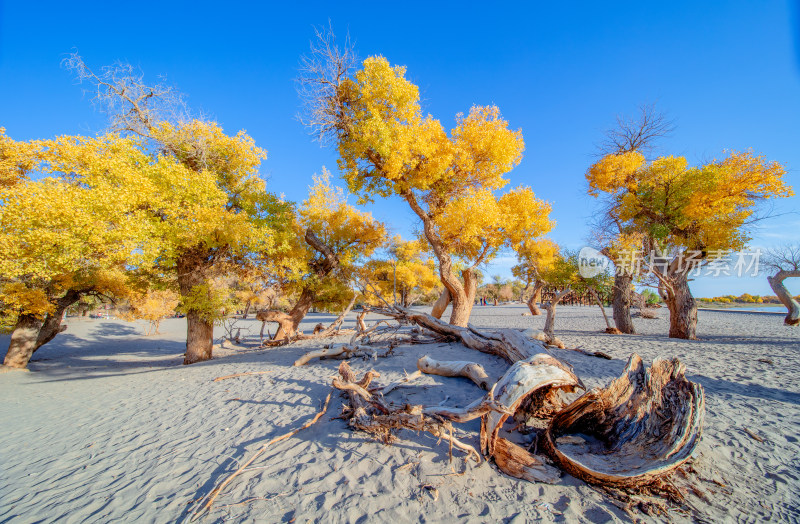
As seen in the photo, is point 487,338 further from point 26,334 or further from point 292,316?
point 26,334

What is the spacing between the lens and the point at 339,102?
9.92 metres

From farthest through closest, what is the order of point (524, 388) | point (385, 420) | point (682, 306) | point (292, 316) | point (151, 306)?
point (151, 306), point (292, 316), point (682, 306), point (385, 420), point (524, 388)

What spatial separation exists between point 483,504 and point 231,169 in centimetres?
1340

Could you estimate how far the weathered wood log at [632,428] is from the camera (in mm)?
2635

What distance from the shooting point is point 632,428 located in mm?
3277

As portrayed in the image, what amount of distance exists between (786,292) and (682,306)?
6412mm

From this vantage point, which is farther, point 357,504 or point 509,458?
point 509,458

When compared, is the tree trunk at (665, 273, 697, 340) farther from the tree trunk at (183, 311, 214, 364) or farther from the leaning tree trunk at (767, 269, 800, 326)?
the tree trunk at (183, 311, 214, 364)

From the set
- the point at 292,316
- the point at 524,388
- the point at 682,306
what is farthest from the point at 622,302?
the point at 292,316

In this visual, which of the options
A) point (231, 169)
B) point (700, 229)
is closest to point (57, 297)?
point (231, 169)

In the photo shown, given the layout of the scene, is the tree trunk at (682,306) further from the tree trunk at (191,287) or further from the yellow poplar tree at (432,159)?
the tree trunk at (191,287)

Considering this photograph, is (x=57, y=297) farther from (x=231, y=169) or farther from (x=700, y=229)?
(x=700, y=229)

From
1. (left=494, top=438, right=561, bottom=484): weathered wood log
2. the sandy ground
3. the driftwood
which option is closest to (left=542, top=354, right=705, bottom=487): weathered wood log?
(left=494, top=438, right=561, bottom=484): weathered wood log

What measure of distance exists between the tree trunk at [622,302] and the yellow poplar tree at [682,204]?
4.48 ft
